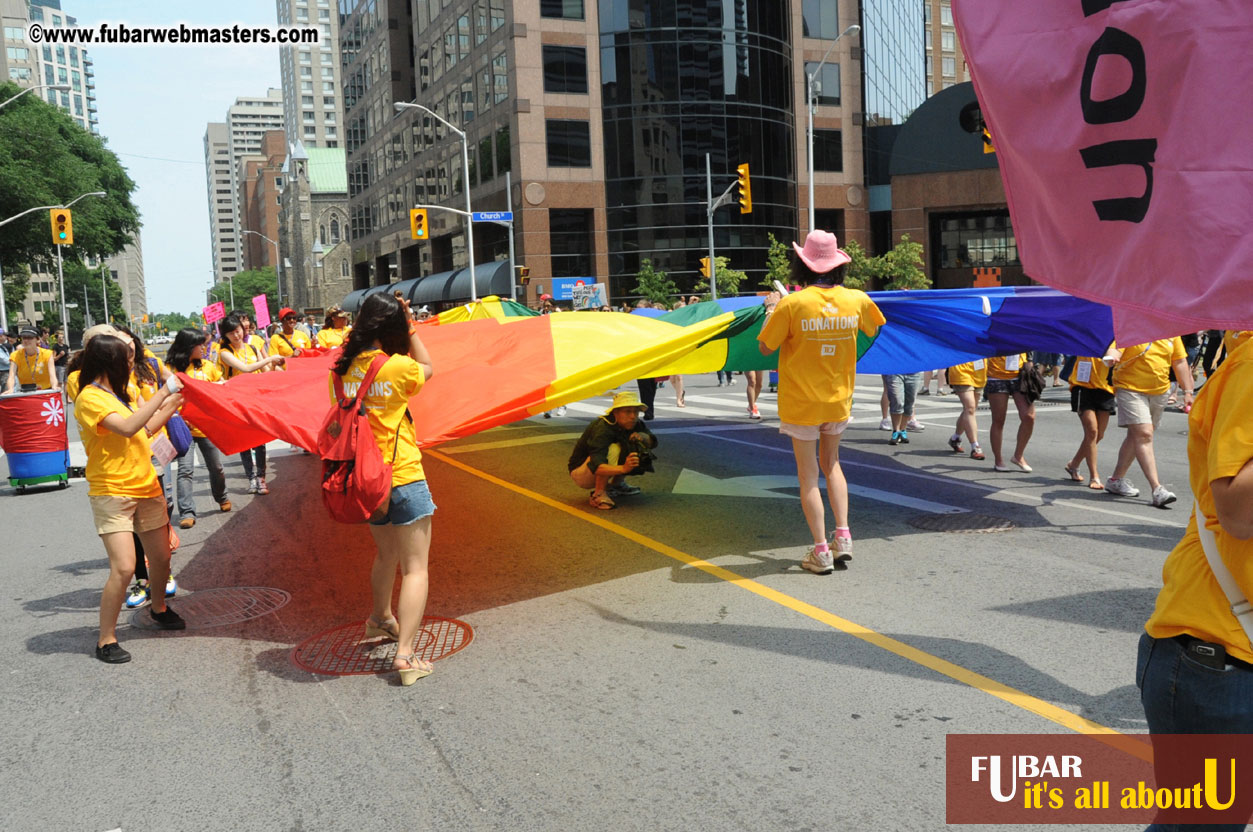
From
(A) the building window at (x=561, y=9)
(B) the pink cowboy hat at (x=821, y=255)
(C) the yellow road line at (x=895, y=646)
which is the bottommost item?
(C) the yellow road line at (x=895, y=646)

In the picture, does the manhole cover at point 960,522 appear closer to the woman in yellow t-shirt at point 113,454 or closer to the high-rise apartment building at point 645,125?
the woman in yellow t-shirt at point 113,454

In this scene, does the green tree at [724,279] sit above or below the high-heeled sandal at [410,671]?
above

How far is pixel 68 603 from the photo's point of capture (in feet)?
22.8

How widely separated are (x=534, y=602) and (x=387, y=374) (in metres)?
2.10

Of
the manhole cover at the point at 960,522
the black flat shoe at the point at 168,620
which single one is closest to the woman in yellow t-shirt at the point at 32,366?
the black flat shoe at the point at 168,620

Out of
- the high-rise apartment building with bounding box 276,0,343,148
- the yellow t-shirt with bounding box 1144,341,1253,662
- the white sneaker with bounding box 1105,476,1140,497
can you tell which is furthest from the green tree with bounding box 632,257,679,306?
the high-rise apartment building with bounding box 276,0,343,148

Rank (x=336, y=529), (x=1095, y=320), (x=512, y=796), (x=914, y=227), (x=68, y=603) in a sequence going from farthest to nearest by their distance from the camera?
(x=914, y=227), (x=336, y=529), (x=1095, y=320), (x=68, y=603), (x=512, y=796)

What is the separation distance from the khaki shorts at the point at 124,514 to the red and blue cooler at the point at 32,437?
7462mm

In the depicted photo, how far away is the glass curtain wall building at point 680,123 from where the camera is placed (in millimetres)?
48594

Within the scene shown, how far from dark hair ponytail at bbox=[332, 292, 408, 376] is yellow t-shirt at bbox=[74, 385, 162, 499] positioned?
1472 mm

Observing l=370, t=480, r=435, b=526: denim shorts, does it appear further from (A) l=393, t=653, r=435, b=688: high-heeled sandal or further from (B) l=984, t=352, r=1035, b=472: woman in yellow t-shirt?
(B) l=984, t=352, r=1035, b=472: woman in yellow t-shirt

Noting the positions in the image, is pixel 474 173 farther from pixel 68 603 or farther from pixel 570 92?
pixel 68 603

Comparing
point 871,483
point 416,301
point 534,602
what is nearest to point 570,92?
point 416,301

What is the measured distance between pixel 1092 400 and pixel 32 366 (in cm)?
1453
